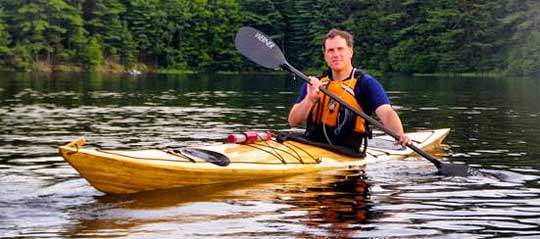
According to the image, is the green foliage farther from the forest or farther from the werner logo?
the werner logo

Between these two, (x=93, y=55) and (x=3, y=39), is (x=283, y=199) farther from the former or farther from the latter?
(x=93, y=55)

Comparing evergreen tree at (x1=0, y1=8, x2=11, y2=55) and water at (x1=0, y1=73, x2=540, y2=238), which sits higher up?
evergreen tree at (x1=0, y1=8, x2=11, y2=55)

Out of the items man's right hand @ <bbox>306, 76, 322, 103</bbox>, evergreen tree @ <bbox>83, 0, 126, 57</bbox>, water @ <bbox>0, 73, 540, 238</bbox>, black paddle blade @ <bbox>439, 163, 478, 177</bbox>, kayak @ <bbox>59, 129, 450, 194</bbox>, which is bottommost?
water @ <bbox>0, 73, 540, 238</bbox>

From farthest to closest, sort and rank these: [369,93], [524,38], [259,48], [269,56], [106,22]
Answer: [106,22], [524,38], [259,48], [269,56], [369,93]

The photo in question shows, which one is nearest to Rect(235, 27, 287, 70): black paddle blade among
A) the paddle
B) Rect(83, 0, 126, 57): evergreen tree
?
the paddle

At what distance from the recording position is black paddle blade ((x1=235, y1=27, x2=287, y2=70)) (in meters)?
10.3

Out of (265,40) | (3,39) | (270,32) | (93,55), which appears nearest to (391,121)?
(265,40)

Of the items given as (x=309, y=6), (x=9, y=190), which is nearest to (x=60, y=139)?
(x=9, y=190)

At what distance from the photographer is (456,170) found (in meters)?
9.94

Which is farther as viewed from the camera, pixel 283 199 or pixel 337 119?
pixel 337 119

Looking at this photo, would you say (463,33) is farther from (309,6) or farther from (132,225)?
(132,225)

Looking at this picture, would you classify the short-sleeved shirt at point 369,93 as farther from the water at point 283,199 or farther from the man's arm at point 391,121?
the water at point 283,199

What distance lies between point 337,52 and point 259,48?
1355 mm

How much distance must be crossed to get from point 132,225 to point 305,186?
8.40 ft
